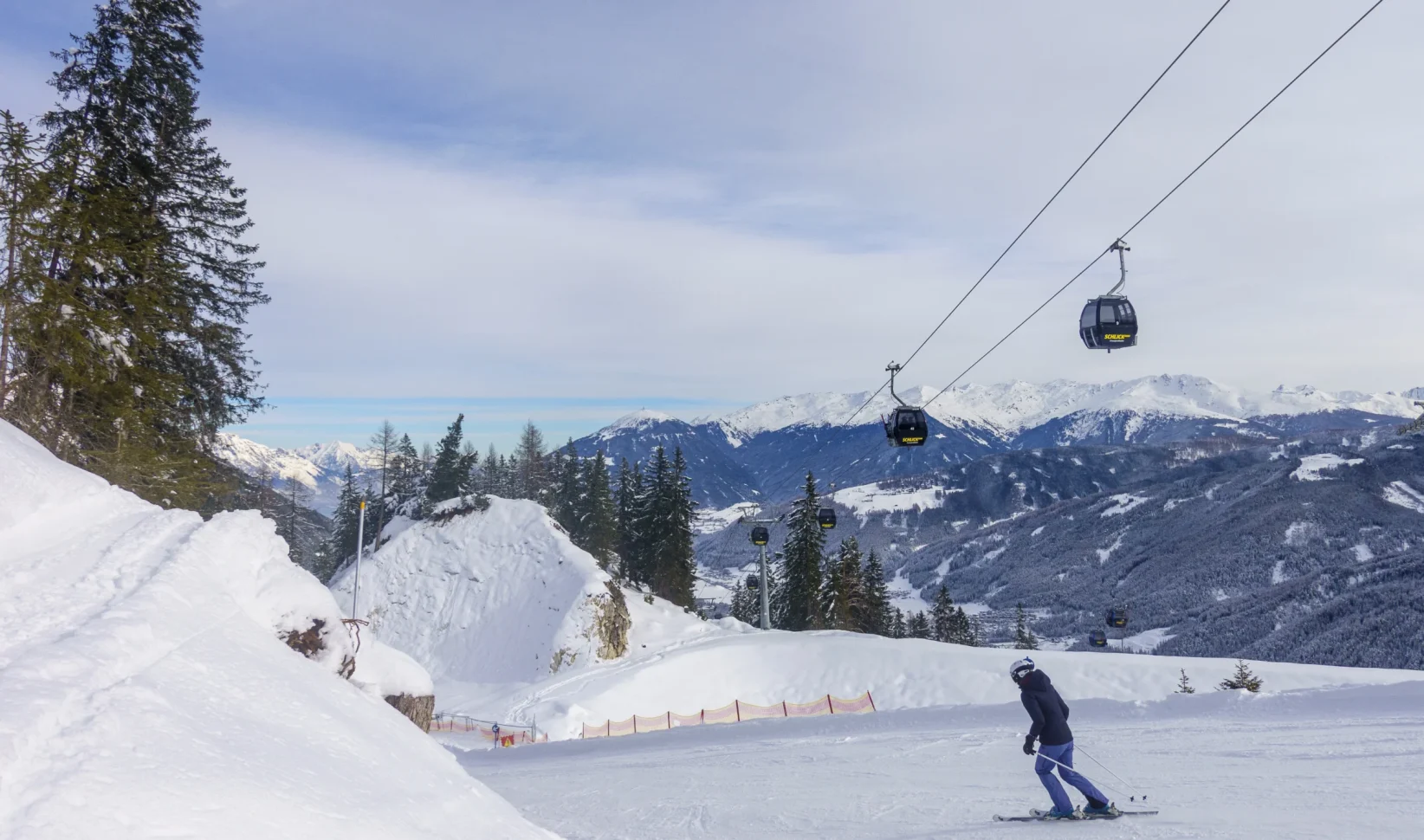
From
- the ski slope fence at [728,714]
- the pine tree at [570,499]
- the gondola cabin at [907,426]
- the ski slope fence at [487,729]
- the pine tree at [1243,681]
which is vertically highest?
the pine tree at [570,499]

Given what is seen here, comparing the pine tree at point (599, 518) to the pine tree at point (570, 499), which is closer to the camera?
the pine tree at point (599, 518)

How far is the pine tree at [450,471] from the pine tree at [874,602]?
34.8 metres

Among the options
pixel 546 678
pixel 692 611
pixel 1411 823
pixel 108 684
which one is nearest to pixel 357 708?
pixel 108 684

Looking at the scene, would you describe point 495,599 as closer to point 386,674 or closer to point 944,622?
point 386,674

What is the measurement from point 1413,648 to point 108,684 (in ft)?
556

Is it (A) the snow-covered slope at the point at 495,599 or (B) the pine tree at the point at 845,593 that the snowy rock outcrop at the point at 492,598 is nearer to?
(A) the snow-covered slope at the point at 495,599

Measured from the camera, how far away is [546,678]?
46.0 meters

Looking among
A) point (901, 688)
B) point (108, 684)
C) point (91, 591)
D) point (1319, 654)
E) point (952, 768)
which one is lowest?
point (1319, 654)

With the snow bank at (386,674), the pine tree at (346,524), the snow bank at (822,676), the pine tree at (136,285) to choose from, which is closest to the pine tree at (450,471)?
the pine tree at (346,524)

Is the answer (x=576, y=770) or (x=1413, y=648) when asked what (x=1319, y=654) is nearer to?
(x=1413, y=648)

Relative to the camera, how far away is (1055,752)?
9875 millimetres

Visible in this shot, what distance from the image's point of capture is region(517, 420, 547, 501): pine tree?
275 ft

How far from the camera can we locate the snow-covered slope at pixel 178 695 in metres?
4.80

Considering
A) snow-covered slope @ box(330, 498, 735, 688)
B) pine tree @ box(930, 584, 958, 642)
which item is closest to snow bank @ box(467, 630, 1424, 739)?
snow-covered slope @ box(330, 498, 735, 688)
